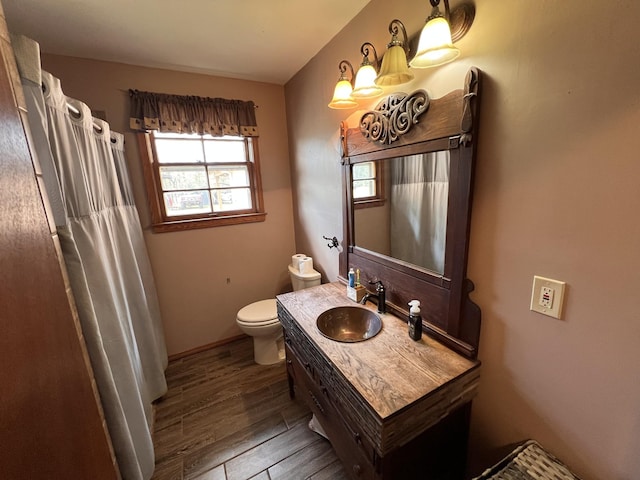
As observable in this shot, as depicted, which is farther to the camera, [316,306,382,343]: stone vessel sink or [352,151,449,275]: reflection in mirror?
[316,306,382,343]: stone vessel sink

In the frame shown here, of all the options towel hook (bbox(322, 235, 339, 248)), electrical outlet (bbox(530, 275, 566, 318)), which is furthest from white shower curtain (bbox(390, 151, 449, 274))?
towel hook (bbox(322, 235, 339, 248))

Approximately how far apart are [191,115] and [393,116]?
172 cm

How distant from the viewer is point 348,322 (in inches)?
59.5

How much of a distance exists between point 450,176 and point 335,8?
3.80 ft

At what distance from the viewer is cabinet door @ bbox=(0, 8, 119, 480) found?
489mm

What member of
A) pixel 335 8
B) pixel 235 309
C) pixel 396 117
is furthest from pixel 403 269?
pixel 235 309

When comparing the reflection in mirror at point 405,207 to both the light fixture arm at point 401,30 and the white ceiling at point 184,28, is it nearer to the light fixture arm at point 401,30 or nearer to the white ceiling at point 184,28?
the light fixture arm at point 401,30

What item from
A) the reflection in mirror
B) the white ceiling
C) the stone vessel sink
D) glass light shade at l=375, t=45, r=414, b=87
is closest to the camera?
glass light shade at l=375, t=45, r=414, b=87

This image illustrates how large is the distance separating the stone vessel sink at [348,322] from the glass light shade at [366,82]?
1.16m

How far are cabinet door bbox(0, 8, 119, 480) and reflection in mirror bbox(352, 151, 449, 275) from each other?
133cm

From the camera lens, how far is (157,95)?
1.98 m

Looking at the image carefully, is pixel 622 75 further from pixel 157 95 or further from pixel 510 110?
pixel 157 95

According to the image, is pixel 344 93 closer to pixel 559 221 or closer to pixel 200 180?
pixel 559 221

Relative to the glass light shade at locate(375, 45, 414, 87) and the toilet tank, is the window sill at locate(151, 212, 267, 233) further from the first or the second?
the glass light shade at locate(375, 45, 414, 87)
